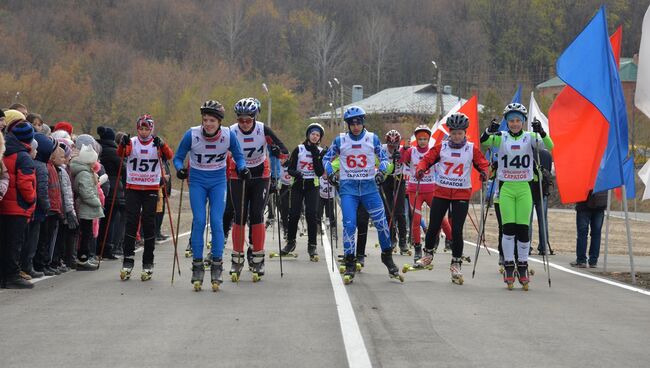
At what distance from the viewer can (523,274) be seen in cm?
1223

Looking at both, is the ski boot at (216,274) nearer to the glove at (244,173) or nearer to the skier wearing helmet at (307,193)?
the glove at (244,173)

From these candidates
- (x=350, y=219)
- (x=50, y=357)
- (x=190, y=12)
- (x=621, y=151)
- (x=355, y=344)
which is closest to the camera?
(x=50, y=357)

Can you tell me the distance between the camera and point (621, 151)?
1403 cm

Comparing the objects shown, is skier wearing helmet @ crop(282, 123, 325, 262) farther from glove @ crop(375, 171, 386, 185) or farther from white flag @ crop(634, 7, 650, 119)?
white flag @ crop(634, 7, 650, 119)

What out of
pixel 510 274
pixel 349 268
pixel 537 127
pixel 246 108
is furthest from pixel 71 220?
pixel 537 127

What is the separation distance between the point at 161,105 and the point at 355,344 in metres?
80.6

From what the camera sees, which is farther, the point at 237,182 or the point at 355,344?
the point at 237,182

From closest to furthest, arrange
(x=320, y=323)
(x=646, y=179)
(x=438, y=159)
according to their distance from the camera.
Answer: (x=320, y=323)
(x=438, y=159)
(x=646, y=179)

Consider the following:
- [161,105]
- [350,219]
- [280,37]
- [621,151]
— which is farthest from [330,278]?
[280,37]

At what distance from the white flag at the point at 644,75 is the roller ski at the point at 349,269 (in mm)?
4412

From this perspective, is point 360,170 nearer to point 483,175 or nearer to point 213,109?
point 483,175

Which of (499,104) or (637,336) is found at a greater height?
(499,104)

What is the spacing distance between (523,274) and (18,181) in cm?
591

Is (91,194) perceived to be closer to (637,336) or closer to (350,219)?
(350,219)
